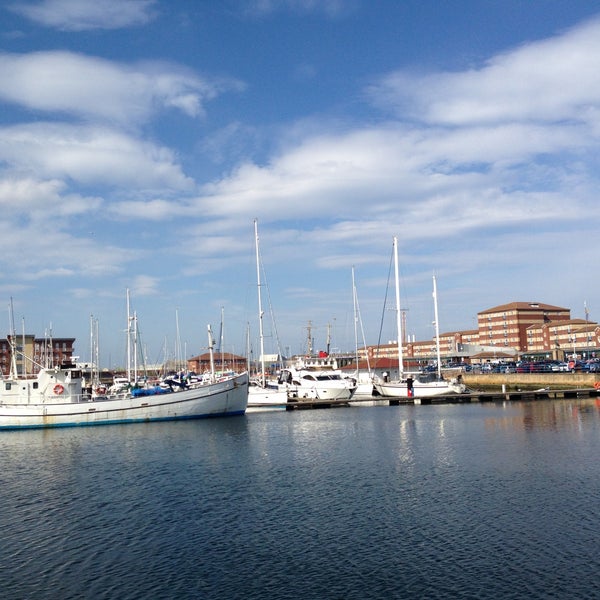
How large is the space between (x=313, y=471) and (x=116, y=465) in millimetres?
12249

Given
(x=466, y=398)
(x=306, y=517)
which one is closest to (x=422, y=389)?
(x=466, y=398)

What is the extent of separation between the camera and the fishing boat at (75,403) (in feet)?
196

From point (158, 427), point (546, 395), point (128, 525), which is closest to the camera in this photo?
point (128, 525)

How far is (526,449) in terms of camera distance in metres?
41.7

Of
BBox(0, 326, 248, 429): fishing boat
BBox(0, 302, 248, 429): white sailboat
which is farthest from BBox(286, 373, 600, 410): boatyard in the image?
BBox(0, 302, 248, 429): white sailboat

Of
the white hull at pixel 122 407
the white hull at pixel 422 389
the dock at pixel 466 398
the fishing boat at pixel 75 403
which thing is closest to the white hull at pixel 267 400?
→ the dock at pixel 466 398

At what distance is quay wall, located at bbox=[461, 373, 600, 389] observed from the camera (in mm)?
88438

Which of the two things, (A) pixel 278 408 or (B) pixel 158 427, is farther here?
(A) pixel 278 408

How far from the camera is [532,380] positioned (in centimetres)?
10038

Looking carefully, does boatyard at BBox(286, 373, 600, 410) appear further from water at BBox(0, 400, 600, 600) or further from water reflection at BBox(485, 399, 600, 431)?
water at BBox(0, 400, 600, 600)

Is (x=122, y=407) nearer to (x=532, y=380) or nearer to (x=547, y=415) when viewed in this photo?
(x=547, y=415)

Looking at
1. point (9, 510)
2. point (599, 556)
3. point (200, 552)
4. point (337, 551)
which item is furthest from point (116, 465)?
point (599, 556)

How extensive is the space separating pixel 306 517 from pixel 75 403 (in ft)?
131

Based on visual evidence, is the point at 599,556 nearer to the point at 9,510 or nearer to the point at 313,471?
the point at 313,471
